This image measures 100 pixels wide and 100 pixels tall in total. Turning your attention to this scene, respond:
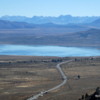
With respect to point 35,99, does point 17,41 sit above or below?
above

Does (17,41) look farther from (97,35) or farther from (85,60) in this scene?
(85,60)

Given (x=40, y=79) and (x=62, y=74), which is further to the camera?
(x=62, y=74)

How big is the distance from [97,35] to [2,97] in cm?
12327

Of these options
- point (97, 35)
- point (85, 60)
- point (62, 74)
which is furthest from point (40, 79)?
point (97, 35)

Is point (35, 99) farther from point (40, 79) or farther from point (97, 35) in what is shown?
point (97, 35)

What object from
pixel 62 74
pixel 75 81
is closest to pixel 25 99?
pixel 75 81

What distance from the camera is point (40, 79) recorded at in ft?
204

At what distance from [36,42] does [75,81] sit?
315 feet

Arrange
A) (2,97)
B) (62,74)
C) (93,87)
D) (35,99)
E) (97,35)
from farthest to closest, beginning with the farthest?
1. (97,35)
2. (62,74)
3. (93,87)
4. (2,97)
5. (35,99)

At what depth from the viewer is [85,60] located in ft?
287

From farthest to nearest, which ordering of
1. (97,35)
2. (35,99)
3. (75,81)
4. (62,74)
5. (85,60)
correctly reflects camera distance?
(97,35)
(85,60)
(62,74)
(75,81)
(35,99)

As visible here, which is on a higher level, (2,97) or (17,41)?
(17,41)

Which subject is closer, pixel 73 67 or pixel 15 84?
pixel 15 84

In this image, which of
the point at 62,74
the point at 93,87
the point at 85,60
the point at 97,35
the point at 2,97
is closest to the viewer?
the point at 2,97
